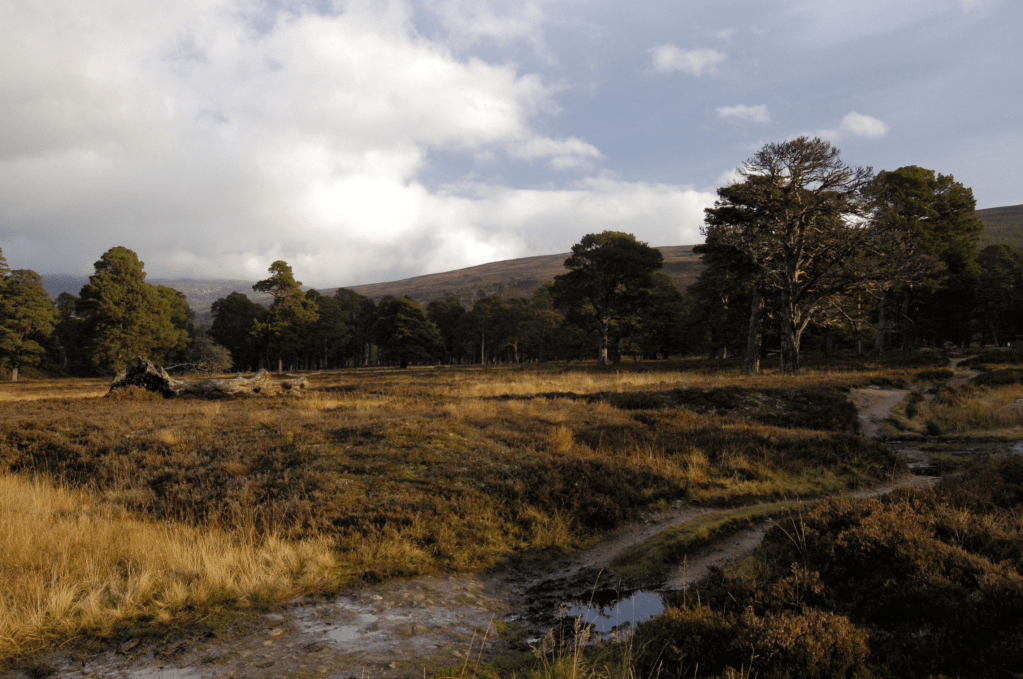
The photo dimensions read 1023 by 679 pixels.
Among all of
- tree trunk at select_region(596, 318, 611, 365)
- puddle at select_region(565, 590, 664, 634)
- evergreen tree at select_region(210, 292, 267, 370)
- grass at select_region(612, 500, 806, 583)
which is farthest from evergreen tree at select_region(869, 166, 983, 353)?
evergreen tree at select_region(210, 292, 267, 370)

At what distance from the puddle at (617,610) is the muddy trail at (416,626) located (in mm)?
12

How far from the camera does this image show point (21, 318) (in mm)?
50406

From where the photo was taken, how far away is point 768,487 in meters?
9.31

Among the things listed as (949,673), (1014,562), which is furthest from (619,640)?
(1014,562)

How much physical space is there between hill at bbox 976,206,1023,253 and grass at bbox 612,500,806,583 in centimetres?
15817

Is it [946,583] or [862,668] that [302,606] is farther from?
[946,583]

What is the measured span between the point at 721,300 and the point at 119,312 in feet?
183

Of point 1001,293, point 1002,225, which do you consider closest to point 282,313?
point 1001,293

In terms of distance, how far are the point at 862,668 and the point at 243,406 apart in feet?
60.8

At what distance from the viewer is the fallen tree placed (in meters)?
20.9

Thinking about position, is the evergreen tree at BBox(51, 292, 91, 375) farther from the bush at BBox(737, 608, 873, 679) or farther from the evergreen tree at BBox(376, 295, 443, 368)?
the bush at BBox(737, 608, 873, 679)

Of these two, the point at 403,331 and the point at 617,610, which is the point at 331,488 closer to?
the point at 617,610

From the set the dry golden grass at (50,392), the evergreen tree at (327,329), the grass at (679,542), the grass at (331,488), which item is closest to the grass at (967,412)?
the grass at (331,488)

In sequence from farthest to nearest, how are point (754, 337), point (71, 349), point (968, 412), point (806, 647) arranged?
point (71, 349) < point (754, 337) < point (968, 412) < point (806, 647)
